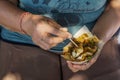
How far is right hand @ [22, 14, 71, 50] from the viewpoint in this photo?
42.6 inches

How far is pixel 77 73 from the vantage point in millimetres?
1263

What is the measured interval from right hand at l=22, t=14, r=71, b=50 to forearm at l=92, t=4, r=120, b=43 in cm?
27

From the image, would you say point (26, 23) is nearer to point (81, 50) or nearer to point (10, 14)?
point (10, 14)

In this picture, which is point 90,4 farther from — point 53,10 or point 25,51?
point 25,51

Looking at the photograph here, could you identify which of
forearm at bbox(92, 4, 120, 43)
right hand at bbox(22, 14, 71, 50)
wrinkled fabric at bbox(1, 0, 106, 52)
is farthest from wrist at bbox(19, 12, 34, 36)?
forearm at bbox(92, 4, 120, 43)

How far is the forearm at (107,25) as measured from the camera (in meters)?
1.33

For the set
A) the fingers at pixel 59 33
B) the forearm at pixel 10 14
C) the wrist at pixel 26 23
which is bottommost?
the fingers at pixel 59 33

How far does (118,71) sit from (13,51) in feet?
1.42

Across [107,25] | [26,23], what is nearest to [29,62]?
[26,23]

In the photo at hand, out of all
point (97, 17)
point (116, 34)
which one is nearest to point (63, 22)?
point (97, 17)

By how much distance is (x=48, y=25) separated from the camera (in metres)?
1.09

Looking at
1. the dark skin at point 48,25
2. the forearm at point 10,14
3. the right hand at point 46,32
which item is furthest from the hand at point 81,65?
the forearm at point 10,14

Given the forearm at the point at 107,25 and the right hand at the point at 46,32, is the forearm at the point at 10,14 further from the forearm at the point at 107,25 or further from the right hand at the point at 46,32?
the forearm at the point at 107,25

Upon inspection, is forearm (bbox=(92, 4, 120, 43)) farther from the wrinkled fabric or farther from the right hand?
the right hand
